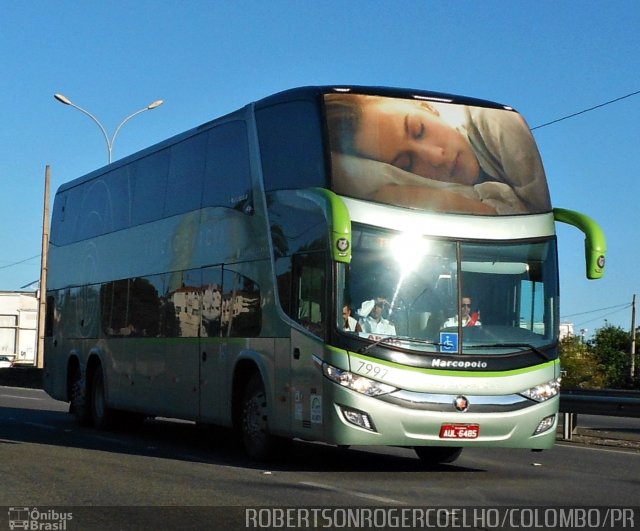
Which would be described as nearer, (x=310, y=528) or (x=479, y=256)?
(x=310, y=528)

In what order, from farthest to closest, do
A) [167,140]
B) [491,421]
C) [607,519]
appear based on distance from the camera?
[167,140] → [491,421] → [607,519]

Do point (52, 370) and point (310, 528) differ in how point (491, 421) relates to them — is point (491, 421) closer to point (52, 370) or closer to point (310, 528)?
point (310, 528)

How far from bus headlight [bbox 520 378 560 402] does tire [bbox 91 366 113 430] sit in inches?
368

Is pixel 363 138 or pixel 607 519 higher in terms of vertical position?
pixel 363 138

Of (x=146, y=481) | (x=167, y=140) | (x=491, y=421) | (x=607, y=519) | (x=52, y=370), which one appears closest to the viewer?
(x=607, y=519)

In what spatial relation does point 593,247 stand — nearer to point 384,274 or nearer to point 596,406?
point 384,274

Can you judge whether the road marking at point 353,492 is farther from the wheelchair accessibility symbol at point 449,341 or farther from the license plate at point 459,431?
the wheelchair accessibility symbol at point 449,341

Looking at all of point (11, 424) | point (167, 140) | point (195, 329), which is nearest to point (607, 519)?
point (195, 329)

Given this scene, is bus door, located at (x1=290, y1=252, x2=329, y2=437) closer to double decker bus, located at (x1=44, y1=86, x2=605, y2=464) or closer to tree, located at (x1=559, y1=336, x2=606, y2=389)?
double decker bus, located at (x1=44, y1=86, x2=605, y2=464)

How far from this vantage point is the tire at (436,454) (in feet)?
50.7

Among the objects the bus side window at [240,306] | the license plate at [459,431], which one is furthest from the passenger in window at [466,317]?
the bus side window at [240,306]

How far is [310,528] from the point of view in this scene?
372 inches

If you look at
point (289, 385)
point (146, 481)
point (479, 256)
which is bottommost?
point (146, 481)

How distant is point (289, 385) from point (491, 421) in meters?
2.22
